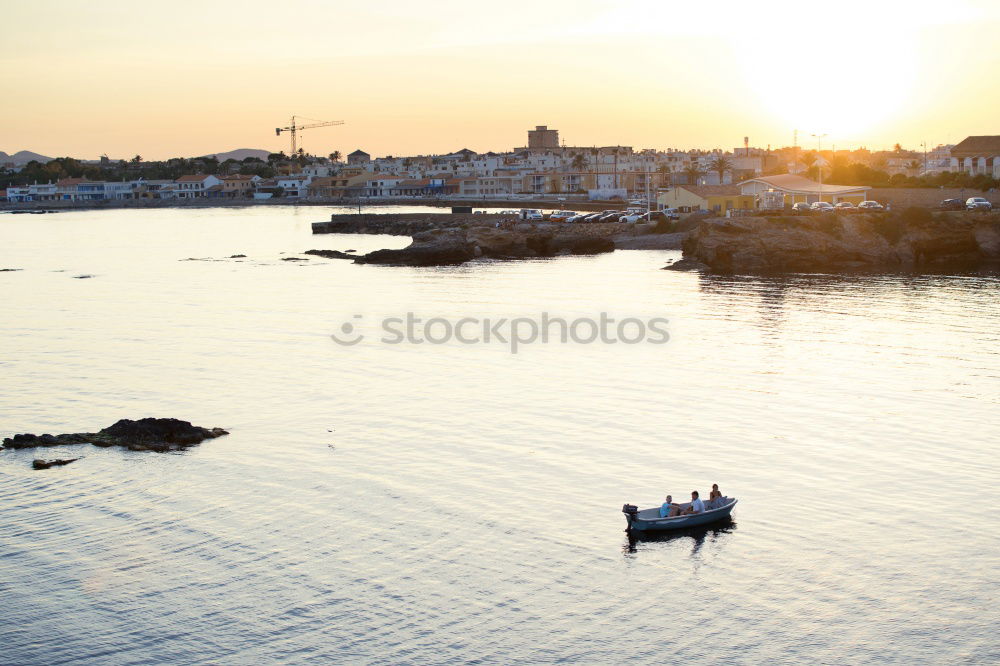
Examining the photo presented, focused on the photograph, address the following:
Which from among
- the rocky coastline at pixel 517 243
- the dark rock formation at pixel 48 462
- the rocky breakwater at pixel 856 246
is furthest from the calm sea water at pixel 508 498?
the rocky coastline at pixel 517 243

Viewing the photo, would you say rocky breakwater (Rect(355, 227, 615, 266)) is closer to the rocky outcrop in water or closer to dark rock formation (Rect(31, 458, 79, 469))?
the rocky outcrop in water

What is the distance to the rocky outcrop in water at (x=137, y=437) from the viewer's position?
109ft

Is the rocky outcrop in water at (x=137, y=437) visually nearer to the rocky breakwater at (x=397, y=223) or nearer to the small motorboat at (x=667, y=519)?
the small motorboat at (x=667, y=519)

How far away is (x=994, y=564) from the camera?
23.8 m

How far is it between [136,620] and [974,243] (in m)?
84.0

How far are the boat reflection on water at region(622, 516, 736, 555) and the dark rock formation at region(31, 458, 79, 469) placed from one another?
743 inches

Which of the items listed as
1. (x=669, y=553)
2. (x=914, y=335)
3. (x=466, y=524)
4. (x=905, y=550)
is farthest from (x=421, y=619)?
(x=914, y=335)

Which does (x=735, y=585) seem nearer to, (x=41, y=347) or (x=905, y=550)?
(x=905, y=550)

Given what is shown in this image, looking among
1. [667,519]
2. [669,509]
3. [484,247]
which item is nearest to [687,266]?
[484,247]

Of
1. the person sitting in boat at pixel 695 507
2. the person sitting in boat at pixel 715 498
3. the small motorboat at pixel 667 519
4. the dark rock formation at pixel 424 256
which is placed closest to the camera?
the small motorboat at pixel 667 519

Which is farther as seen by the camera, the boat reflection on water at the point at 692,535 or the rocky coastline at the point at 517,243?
the rocky coastline at the point at 517,243

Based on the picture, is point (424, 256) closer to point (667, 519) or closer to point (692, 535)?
point (692, 535)

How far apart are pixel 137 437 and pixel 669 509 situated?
19.2 m

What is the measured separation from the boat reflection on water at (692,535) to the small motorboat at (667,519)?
0.13m
